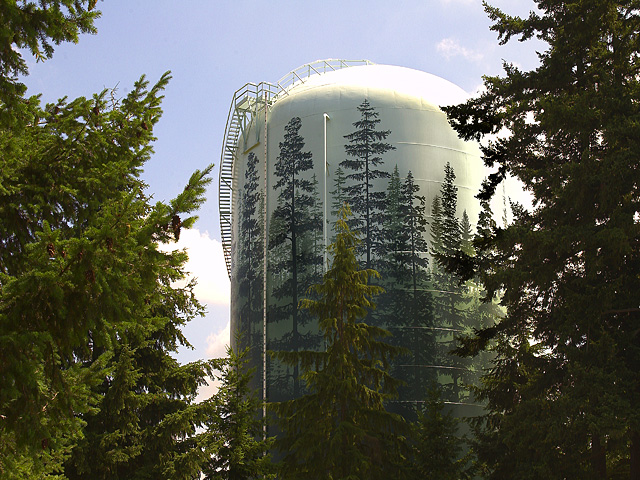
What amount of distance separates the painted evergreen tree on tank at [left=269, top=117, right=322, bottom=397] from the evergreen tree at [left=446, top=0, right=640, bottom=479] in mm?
9840

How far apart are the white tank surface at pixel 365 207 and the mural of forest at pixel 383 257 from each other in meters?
0.04

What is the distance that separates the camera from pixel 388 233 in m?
28.6

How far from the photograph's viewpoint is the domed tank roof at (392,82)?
1248 inches

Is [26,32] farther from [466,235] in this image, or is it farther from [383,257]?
[466,235]

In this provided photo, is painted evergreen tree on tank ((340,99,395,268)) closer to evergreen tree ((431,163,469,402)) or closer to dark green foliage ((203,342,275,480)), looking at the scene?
evergreen tree ((431,163,469,402))

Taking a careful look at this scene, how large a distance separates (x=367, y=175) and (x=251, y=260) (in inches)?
261

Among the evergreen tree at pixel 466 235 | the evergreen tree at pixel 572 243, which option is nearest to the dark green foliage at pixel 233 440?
the evergreen tree at pixel 572 243

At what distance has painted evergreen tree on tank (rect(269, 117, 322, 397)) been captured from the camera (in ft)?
94.7

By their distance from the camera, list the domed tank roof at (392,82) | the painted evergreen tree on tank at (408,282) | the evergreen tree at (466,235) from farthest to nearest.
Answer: the domed tank roof at (392,82) < the evergreen tree at (466,235) < the painted evergreen tree on tank at (408,282)

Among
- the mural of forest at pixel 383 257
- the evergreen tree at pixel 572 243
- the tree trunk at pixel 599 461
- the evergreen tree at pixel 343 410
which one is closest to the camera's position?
the evergreen tree at pixel 572 243

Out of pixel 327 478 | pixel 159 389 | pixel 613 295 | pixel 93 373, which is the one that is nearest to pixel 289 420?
pixel 327 478

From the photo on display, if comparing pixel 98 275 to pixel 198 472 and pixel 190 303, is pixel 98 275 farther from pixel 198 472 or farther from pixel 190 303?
pixel 190 303

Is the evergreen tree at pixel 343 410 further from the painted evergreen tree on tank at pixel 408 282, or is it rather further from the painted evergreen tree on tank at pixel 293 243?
the painted evergreen tree on tank at pixel 293 243

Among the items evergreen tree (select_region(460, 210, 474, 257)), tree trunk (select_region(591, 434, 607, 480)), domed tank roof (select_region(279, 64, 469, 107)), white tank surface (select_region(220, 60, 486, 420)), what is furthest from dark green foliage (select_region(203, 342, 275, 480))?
domed tank roof (select_region(279, 64, 469, 107))
